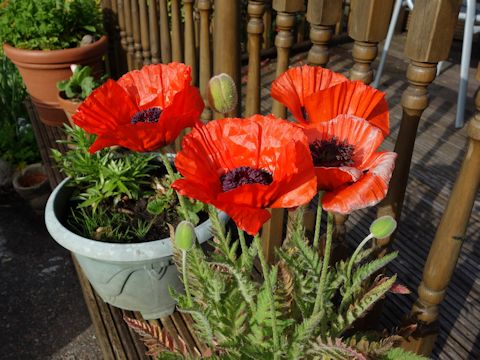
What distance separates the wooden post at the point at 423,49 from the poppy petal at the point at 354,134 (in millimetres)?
287

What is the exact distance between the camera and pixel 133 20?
8.44ft

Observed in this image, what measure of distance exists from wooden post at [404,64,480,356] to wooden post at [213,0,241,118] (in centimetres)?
74

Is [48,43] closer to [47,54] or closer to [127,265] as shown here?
[47,54]

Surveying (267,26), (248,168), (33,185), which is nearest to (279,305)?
(248,168)

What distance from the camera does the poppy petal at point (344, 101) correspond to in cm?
78

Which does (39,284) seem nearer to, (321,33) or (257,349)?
(257,349)

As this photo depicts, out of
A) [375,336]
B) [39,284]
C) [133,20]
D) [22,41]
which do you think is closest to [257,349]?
[375,336]

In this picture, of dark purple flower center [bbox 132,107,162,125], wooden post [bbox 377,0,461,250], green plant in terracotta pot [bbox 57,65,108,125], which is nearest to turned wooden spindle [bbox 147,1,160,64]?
green plant in terracotta pot [bbox 57,65,108,125]

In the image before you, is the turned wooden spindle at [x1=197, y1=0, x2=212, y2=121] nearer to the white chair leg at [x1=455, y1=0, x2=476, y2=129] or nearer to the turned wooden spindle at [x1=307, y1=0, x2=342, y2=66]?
the turned wooden spindle at [x1=307, y1=0, x2=342, y2=66]

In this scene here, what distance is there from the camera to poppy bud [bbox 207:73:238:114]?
893 mm

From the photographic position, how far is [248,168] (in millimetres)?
764

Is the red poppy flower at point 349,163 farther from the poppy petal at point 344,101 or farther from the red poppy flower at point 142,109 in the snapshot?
the red poppy flower at point 142,109

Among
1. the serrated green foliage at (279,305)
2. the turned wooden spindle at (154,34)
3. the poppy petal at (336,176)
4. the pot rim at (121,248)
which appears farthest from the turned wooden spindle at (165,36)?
the poppy petal at (336,176)

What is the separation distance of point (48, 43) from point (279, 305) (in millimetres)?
2297
